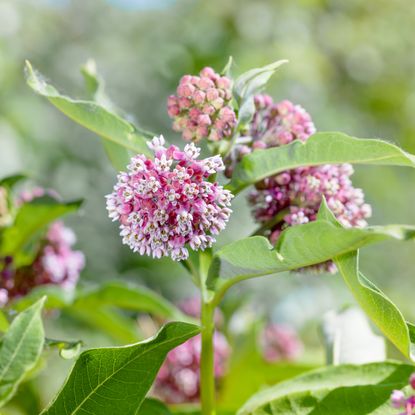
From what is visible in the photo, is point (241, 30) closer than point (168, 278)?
No

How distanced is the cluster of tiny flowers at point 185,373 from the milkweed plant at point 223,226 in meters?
0.77

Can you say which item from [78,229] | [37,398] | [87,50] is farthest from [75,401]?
[87,50]

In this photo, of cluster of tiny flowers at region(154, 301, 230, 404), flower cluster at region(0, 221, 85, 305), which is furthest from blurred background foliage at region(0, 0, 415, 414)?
flower cluster at region(0, 221, 85, 305)

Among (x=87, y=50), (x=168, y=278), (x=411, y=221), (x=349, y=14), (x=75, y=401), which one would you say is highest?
(x=349, y=14)

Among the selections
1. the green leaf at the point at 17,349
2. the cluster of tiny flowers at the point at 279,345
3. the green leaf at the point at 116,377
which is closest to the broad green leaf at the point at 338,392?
the green leaf at the point at 116,377

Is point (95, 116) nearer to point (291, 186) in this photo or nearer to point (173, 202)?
point (173, 202)

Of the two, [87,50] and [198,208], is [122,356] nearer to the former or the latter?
[198,208]

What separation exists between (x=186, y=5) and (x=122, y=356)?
532 centimetres

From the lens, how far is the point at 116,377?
0.96m

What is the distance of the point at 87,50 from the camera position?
17.5 feet

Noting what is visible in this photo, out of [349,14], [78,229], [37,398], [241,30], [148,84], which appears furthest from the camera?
[349,14]

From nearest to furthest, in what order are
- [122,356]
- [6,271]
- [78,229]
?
[122,356] < [6,271] < [78,229]

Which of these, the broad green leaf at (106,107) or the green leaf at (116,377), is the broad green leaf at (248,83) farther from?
the green leaf at (116,377)

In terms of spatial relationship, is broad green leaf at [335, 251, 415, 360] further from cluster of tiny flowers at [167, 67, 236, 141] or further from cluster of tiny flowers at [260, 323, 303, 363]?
cluster of tiny flowers at [260, 323, 303, 363]
